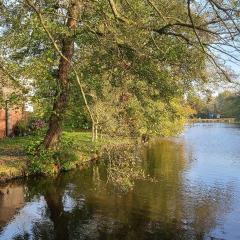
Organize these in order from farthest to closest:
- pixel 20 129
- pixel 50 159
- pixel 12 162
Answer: pixel 20 129 → pixel 50 159 → pixel 12 162

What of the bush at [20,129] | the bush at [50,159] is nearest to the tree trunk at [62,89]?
the bush at [50,159]

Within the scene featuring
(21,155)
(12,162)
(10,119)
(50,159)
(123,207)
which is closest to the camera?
(123,207)

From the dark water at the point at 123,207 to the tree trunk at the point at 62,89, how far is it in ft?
7.14

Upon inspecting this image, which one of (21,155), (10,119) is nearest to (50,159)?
(21,155)

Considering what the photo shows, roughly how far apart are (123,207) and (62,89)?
613cm

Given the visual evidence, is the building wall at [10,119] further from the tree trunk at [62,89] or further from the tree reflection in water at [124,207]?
the tree reflection in water at [124,207]

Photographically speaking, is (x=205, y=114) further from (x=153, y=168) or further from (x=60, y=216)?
(x=60, y=216)

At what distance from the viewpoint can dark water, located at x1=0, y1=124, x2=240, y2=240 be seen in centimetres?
1294

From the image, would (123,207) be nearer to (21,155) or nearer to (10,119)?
(21,155)

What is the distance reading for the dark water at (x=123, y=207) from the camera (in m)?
12.9

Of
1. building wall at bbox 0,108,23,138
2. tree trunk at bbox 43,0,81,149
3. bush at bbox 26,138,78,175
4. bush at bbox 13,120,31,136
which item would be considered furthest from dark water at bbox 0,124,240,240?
bush at bbox 13,120,31,136

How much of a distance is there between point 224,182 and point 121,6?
1019 centimetres

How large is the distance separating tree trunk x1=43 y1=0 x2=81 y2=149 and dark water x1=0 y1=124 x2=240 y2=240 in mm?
2175

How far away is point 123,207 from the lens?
15.5 meters
